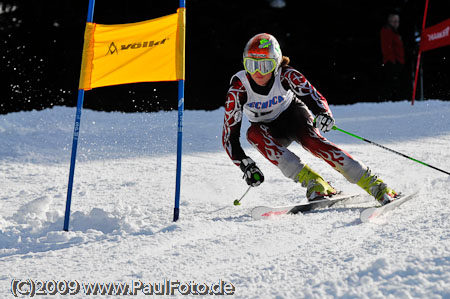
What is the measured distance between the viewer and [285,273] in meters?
2.19

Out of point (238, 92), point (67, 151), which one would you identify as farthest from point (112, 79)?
point (67, 151)

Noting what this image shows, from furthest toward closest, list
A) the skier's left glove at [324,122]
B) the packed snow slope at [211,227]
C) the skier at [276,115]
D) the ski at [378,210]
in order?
the skier at [276,115] < the skier's left glove at [324,122] < the ski at [378,210] < the packed snow slope at [211,227]

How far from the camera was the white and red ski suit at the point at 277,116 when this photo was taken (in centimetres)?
366

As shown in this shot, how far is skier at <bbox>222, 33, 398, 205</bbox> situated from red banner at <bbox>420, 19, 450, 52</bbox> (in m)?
5.50

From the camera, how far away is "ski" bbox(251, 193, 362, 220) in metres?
3.29

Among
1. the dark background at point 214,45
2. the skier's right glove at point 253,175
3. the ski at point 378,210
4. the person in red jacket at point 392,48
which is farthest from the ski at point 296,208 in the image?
the dark background at point 214,45

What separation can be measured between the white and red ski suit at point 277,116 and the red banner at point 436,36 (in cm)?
553

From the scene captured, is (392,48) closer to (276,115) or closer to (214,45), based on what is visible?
(214,45)

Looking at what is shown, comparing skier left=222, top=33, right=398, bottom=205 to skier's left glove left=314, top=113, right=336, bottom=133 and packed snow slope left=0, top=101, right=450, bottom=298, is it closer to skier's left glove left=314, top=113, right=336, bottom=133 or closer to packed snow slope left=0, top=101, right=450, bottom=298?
skier's left glove left=314, top=113, right=336, bottom=133

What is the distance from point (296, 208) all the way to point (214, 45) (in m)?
8.70

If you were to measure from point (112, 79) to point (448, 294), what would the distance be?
2.27 metres

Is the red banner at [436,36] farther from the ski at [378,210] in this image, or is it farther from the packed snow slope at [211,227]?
the ski at [378,210]

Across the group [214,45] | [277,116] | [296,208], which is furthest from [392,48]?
[296,208]

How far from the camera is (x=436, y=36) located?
857 centimetres
